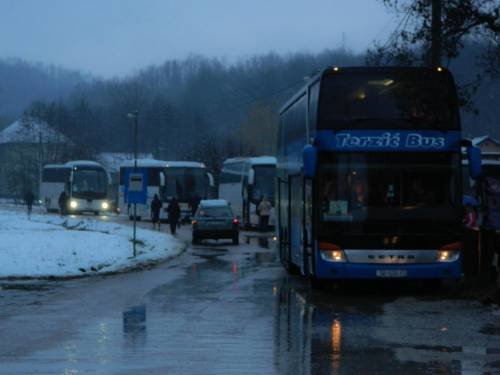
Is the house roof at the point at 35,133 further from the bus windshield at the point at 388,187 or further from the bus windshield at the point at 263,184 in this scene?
the bus windshield at the point at 388,187

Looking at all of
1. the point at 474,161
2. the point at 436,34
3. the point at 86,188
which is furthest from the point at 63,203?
the point at 474,161

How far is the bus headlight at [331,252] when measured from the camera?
57.7ft

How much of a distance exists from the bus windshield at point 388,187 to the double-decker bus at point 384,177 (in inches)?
0.7

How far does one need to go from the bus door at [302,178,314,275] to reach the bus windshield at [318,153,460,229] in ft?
1.68

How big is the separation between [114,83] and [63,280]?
121352 millimetres

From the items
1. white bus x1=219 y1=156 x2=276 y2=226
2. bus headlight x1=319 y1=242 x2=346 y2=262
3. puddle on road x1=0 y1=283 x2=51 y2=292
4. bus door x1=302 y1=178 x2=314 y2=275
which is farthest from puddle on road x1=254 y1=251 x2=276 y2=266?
white bus x1=219 y1=156 x2=276 y2=226

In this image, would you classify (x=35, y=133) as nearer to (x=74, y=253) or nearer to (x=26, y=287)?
(x=74, y=253)

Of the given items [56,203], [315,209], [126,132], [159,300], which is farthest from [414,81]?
[126,132]

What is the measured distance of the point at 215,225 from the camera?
40.2 meters

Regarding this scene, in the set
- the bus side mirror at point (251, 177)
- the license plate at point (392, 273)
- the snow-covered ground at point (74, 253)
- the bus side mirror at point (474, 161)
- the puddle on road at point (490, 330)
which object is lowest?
the snow-covered ground at point (74, 253)

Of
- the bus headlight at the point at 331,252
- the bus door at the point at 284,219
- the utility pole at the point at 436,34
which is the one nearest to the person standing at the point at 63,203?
the bus door at the point at 284,219

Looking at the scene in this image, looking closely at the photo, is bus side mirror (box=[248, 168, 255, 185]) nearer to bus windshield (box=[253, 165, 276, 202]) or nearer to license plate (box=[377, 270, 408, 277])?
bus windshield (box=[253, 165, 276, 202])

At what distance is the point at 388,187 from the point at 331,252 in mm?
1545

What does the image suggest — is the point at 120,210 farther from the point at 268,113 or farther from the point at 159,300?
the point at 159,300
